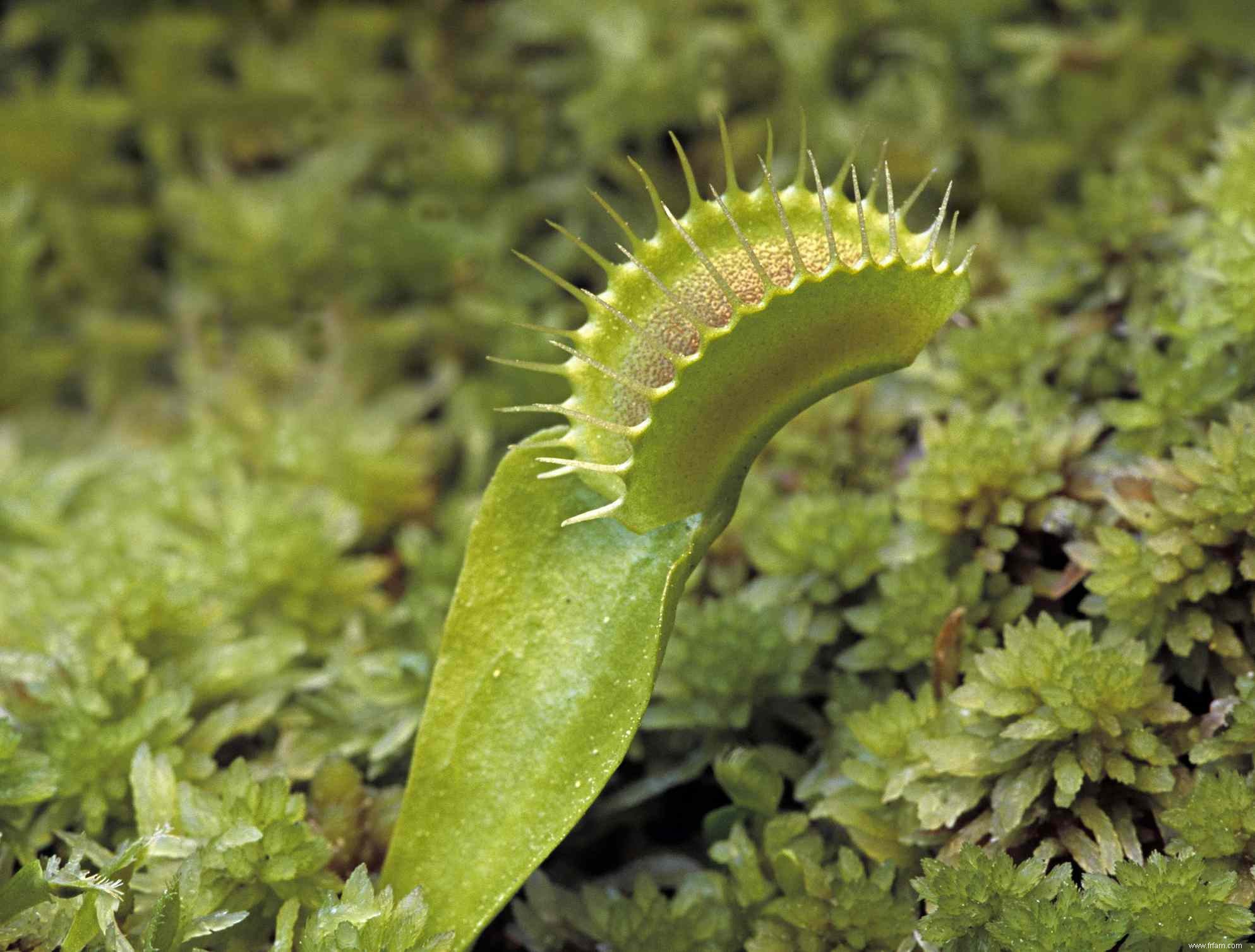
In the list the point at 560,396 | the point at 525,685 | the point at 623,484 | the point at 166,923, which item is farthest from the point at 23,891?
the point at 560,396

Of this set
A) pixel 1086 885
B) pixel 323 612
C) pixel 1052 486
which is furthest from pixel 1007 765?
pixel 323 612

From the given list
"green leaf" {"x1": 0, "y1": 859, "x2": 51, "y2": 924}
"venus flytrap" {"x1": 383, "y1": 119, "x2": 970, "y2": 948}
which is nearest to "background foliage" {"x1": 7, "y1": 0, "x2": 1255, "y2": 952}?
"green leaf" {"x1": 0, "y1": 859, "x2": 51, "y2": 924}

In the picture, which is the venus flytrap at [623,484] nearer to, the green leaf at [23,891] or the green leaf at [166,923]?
the green leaf at [166,923]

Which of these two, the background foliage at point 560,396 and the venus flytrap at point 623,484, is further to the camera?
the background foliage at point 560,396

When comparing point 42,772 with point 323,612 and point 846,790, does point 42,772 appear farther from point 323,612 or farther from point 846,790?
point 846,790

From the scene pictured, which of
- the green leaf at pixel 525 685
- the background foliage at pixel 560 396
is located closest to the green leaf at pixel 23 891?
the background foliage at pixel 560 396

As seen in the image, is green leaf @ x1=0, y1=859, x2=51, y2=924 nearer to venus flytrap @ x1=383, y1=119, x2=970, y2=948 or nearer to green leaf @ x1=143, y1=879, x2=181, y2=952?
green leaf @ x1=143, y1=879, x2=181, y2=952

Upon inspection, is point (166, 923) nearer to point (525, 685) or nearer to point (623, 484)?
point (525, 685)
